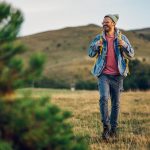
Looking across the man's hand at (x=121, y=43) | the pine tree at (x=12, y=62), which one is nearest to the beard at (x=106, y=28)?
the man's hand at (x=121, y=43)

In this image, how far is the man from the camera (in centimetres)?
1031

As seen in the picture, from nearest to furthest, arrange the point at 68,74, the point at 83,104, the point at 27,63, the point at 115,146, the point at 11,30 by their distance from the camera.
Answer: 1. the point at 27,63
2. the point at 11,30
3. the point at 115,146
4. the point at 83,104
5. the point at 68,74

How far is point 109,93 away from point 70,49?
107 m

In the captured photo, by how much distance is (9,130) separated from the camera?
4.28 meters

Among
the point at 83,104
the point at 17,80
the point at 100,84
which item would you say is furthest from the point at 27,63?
the point at 83,104

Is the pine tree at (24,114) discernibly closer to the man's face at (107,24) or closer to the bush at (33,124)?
the bush at (33,124)

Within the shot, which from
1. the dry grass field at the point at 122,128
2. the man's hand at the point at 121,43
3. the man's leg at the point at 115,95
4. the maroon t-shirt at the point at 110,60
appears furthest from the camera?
the man's leg at the point at 115,95

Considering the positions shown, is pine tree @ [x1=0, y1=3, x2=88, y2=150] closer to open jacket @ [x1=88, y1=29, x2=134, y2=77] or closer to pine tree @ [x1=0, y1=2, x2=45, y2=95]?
pine tree @ [x1=0, y1=2, x2=45, y2=95]

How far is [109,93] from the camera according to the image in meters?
10.8

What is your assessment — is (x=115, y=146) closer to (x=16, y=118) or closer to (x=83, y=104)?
(x=16, y=118)

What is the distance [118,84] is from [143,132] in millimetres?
1275

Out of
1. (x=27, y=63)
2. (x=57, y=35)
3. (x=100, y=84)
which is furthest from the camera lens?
(x=57, y=35)

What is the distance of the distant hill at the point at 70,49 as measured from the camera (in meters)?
91.3

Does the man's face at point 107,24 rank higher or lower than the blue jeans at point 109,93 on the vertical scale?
higher
